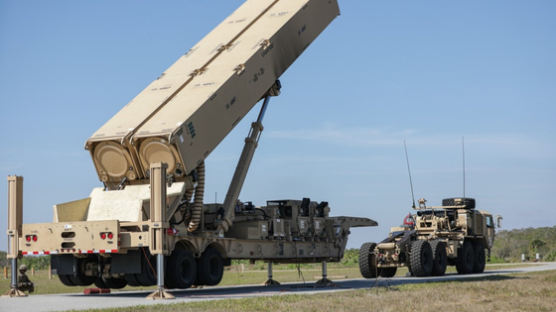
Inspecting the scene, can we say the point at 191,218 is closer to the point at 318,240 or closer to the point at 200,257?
the point at 200,257

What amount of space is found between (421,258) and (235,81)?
7.99 metres

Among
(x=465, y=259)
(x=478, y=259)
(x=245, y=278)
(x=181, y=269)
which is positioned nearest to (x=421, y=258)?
(x=465, y=259)

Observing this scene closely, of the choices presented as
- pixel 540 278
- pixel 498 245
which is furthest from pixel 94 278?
pixel 498 245

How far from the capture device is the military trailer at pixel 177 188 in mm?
16906

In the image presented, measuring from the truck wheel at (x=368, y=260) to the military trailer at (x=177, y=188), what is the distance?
2.94 m

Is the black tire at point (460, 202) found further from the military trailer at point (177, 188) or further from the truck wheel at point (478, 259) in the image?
the military trailer at point (177, 188)

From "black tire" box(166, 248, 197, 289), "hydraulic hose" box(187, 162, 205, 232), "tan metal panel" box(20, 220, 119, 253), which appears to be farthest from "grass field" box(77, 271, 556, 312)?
"hydraulic hose" box(187, 162, 205, 232)

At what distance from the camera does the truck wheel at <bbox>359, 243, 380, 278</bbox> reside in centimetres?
2348

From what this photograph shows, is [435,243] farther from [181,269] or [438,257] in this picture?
[181,269]

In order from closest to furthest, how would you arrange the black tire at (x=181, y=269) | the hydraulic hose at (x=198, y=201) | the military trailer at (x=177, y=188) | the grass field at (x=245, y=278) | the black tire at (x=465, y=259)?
the military trailer at (x=177, y=188) < the black tire at (x=181, y=269) < the hydraulic hose at (x=198, y=201) < the grass field at (x=245, y=278) < the black tire at (x=465, y=259)

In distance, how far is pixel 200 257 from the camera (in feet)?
60.2

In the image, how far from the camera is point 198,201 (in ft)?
59.8

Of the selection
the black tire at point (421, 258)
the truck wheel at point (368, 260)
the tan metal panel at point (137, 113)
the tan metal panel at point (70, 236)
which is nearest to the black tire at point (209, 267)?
the tan metal panel at point (137, 113)

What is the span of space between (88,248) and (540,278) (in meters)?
11.4
